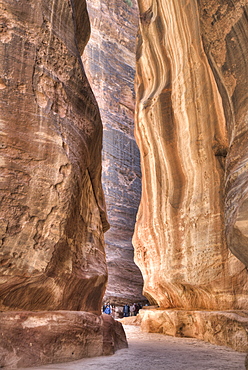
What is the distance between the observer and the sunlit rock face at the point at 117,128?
16.5 m

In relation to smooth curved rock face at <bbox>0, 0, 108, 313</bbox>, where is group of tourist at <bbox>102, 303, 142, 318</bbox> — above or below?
below

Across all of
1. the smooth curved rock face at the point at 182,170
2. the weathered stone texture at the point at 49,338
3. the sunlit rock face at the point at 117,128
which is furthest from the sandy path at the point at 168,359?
the sunlit rock face at the point at 117,128

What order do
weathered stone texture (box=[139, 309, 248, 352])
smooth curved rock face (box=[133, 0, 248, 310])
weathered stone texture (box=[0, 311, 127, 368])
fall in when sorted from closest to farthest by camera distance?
weathered stone texture (box=[0, 311, 127, 368]) < weathered stone texture (box=[139, 309, 248, 352]) < smooth curved rock face (box=[133, 0, 248, 310])

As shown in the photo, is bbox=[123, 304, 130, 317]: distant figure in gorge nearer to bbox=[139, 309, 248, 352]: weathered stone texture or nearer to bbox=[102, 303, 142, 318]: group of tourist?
bbox=[102, 303, 142, 318]: group of tourist

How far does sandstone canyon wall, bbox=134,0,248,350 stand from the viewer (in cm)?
643

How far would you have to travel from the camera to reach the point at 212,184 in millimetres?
7445

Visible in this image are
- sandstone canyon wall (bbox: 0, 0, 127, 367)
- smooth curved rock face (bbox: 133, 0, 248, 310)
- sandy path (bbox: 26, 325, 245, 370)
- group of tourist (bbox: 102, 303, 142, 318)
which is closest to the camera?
sandy path (bbox: 26, 325, 245, 370)

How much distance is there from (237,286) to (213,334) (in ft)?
3.17

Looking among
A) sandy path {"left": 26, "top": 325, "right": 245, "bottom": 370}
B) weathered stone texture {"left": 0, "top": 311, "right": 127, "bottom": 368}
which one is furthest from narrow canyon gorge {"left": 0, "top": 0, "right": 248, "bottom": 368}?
sandy path {"left": 26, "top": 325, "right": 245, "bottom": 370}

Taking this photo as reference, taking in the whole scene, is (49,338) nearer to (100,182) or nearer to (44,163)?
(44,163)

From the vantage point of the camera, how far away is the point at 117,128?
18.9 m

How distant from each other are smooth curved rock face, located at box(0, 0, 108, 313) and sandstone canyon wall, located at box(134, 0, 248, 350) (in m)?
2.16

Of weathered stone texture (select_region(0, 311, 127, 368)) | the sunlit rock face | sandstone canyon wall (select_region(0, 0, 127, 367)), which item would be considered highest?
the sunlit rock face

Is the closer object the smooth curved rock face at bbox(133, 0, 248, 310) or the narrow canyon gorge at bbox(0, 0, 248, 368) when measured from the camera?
the narrow canyon gorge at bbox(0, 0, 248, 368)
